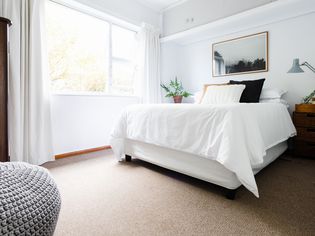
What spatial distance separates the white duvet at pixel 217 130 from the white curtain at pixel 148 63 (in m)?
1.45

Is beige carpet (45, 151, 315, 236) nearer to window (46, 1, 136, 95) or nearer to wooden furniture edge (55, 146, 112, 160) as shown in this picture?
wooden furniture edge (55, 146, 112, 160)

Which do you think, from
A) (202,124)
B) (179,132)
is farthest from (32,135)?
(202,124)

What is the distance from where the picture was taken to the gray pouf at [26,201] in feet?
1.62

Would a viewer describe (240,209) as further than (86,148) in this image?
No

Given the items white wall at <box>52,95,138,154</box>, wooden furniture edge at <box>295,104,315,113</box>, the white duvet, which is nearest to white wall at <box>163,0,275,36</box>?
wooden furniture edge at <box>295,104,315,113</box>

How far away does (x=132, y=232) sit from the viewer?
3.43 ft

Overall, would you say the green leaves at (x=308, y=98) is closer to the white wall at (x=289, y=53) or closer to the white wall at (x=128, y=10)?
the white wall at (x=289, y=53)

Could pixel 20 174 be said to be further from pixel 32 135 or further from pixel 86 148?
pixel 86 148

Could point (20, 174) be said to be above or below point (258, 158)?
above

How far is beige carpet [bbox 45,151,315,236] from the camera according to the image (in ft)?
3.54

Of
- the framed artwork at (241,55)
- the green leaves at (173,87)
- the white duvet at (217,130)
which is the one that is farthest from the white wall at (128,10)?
the white duvet at (217,130)

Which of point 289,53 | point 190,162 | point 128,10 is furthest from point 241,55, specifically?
point 190,162

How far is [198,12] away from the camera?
335 cm

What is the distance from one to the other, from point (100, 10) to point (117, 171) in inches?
97.5
